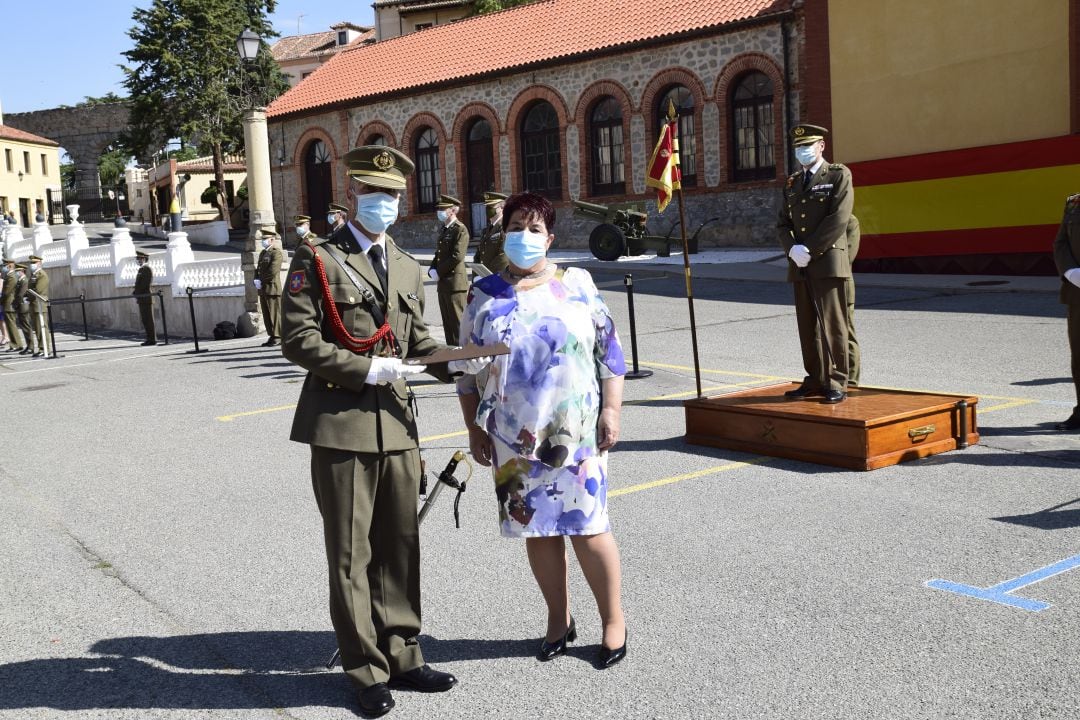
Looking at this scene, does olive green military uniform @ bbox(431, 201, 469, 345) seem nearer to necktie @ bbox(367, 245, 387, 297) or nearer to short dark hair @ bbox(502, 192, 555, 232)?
short dark hair @ bbox(502, 192, 555, 232)

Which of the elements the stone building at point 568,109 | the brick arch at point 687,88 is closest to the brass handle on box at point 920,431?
the stone building at point 568,109

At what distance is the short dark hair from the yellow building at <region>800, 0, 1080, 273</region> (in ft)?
60.9

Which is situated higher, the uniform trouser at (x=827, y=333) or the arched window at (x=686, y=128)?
the arched window at (x=686, y=128)

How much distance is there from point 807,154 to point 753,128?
891 inches

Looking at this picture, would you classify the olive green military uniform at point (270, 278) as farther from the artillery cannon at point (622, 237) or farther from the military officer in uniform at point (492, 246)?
the artillery cannon at point (622, 237)

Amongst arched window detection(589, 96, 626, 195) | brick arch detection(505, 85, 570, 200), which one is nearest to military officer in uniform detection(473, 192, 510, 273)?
arched window detection(589, 96, 626, 195)

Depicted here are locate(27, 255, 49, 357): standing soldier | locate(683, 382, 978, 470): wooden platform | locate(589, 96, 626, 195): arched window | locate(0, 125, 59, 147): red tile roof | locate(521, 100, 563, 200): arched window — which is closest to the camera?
locate(683, 382, 978, 470): wooden platform

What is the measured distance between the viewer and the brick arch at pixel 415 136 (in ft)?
125

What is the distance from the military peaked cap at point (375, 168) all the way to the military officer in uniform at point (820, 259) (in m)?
4.70

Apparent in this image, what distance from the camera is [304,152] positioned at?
4219cm

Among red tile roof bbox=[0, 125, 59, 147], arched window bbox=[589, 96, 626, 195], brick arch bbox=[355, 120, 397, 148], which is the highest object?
red tile roof bbox=[0, 125, 59, 147]

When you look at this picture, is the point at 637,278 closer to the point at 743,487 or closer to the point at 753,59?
the point at 753,59

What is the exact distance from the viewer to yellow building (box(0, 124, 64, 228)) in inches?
2911

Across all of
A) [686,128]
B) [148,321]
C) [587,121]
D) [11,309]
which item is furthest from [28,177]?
[148,321]
